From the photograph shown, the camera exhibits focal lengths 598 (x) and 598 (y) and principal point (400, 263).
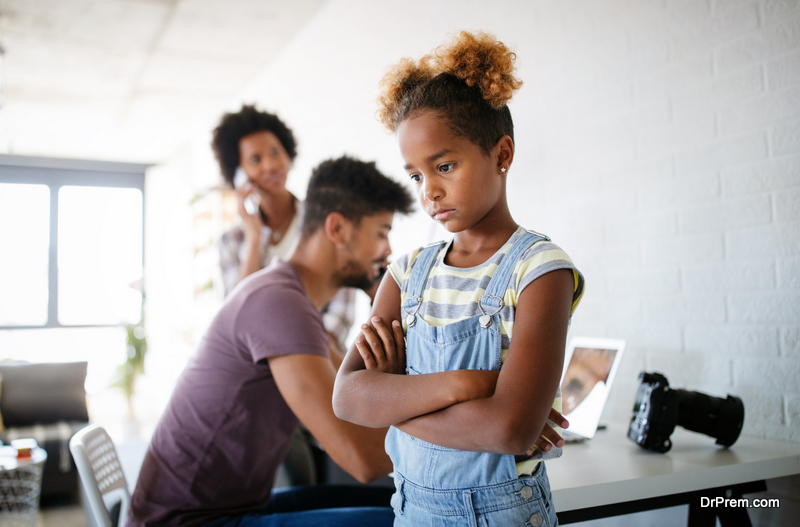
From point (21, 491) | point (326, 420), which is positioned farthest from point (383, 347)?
point (21, 491)

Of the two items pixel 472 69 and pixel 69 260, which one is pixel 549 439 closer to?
pixel 472 69

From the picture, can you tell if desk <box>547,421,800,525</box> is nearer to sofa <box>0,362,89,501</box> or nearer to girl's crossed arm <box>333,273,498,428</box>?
girl's crossed arm <box>333,273,498,428</box>

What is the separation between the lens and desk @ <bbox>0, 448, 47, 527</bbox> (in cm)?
322

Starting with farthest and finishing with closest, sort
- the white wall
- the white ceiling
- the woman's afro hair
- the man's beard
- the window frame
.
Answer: the window frame < the white ceiling < the man's beard < the white wall < the woman's afro hair

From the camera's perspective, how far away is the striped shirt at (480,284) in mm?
891

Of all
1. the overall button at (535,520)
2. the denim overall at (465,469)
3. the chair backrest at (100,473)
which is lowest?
the chair backrest at (100,473)

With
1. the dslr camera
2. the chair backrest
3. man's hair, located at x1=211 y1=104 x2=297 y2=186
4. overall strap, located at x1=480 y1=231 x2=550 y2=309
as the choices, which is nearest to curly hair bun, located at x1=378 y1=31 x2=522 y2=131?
overall strap, located at x1=480 y1=231 x2=550 y2=309

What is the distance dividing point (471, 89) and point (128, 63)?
4.93 meters

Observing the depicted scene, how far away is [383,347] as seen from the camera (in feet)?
3.33

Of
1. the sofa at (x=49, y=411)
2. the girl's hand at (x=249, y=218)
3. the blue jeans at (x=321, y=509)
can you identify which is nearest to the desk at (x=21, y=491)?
the sofa at (x=49, y=411)

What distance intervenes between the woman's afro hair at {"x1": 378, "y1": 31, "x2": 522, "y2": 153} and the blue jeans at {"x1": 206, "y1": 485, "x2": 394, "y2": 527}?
92cm

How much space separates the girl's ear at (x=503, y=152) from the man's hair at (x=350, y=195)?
86cm

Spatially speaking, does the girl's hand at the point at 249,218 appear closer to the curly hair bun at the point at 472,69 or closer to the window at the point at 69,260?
the curly hair bun at the point at 472,69

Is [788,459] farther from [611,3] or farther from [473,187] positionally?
[611,3]
